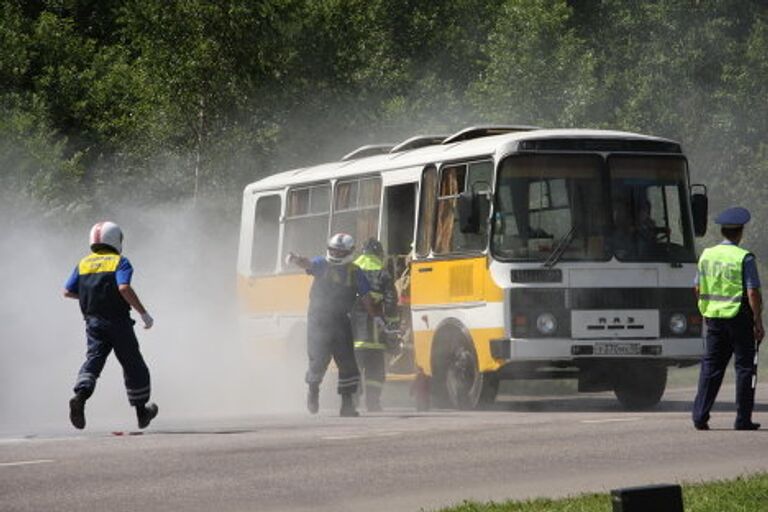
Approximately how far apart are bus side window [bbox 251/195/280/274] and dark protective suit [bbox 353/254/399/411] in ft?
18.7

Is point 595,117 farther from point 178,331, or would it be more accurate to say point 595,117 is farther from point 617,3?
point 178,331

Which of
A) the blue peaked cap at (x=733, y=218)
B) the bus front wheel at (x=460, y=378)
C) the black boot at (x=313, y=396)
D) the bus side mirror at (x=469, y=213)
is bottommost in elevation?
the black boot at (x=313, y=396)

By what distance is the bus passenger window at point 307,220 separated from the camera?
2500 cm

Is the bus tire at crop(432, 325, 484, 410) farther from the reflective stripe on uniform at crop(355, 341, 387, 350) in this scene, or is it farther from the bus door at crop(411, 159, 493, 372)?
the reflective stripe on uniform at crop(355, 341, 387, 350)

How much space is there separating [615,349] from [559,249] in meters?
1.15

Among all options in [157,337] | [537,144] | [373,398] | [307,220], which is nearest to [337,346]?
[373,398]

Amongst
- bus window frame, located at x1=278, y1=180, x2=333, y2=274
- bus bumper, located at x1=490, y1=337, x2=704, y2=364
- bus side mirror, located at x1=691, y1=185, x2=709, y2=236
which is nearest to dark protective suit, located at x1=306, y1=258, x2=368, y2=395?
bus bumper, located at x1=490, y1=337, x2=704, y2=364

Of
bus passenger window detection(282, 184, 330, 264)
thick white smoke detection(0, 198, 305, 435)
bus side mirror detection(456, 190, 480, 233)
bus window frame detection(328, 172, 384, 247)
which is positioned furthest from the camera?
thick white smoke detection(0, 198, 305, 435)

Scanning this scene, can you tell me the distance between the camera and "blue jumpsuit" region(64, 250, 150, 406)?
16875 millimetres

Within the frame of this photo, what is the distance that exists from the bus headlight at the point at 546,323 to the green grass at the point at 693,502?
26.4 ft

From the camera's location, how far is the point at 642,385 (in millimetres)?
21094

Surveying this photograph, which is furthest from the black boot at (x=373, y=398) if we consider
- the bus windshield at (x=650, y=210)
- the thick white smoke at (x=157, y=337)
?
the bus windshield at (x=650, y=210)

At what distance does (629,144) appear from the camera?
20781 millimetres

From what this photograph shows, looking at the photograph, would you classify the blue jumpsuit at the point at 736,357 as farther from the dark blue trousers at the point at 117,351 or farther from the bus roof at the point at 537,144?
the dark blue trousers at the point at 117,351
